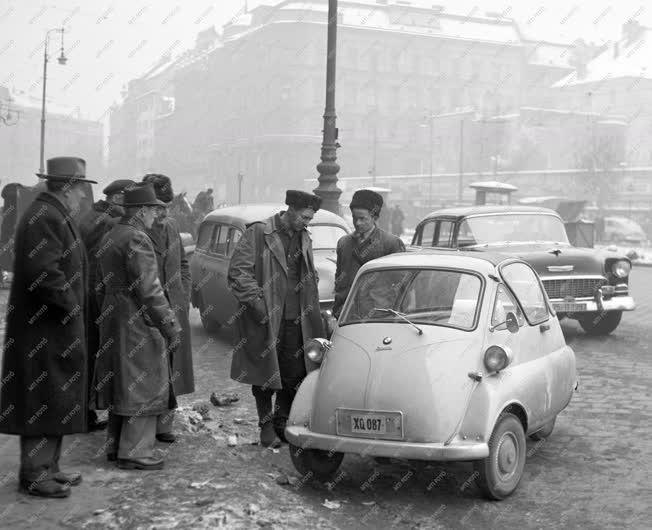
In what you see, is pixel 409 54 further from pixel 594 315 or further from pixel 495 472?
pixel 495 472

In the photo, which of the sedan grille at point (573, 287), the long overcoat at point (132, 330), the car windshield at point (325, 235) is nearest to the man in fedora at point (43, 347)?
the long overcoat at point (132, 330)

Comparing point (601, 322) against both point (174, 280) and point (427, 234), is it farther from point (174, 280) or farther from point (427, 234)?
point (174, 280)

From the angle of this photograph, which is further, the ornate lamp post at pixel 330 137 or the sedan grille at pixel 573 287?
the ornate lamp post at pixel 330 137

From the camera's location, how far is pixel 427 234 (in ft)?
44.5

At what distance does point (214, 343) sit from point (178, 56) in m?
127

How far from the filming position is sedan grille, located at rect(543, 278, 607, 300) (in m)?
12.3

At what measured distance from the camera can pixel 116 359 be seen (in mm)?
5879

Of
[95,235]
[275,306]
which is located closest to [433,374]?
[275,306]

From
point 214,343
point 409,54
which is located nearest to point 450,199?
point 409,54

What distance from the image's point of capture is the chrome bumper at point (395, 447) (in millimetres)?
5492

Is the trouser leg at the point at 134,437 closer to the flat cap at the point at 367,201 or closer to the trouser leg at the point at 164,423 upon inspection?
the trouser leg at the point at 164,423

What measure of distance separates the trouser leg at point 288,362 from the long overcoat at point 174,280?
2.23 ft

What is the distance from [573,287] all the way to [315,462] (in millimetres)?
7224

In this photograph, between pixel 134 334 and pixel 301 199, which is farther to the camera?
pixel 301 199
